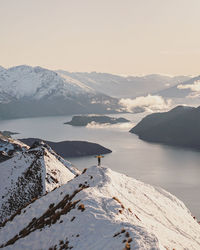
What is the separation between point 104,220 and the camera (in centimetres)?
3089

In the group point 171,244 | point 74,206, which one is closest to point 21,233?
point 74,206

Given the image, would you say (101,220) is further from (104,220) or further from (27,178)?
(27,178)

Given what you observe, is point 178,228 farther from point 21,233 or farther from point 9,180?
point 9,180

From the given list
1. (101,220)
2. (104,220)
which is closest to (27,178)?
(101,220)

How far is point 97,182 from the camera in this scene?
44.9 meters

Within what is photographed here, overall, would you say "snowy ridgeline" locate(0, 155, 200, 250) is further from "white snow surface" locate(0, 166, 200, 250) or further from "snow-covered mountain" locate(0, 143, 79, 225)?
"snow-covered mountain" locate(0, 143, 79, 225)

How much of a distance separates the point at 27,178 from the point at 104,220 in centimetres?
4439

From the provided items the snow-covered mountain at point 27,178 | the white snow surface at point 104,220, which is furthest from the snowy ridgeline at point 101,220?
the snow-covered mountain at point 27,178

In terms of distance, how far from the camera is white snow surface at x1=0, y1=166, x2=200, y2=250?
28266mm

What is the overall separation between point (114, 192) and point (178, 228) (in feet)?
29.3

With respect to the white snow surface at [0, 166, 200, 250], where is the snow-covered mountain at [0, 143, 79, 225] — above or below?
below

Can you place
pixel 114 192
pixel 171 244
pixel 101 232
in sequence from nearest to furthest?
pixel 101 232, pixel 171 244, pixel 114 192

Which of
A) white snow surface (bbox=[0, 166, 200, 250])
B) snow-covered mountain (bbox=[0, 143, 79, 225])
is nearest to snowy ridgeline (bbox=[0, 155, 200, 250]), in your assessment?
white snow surface (bbox=[0, 166, 200, 250])

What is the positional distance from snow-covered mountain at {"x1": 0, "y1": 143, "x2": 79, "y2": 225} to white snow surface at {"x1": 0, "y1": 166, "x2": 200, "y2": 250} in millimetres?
21158
